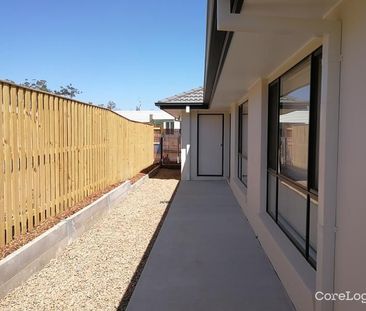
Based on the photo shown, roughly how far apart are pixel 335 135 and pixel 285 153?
2202 millimetres

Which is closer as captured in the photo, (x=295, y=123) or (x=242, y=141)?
(x=295, y=123)

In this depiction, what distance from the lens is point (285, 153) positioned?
16.0 feet

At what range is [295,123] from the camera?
171 inches

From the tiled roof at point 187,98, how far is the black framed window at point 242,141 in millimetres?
2791

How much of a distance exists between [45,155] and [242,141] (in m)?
5.61

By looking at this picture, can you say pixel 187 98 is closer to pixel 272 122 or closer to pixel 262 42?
pixel 272 122

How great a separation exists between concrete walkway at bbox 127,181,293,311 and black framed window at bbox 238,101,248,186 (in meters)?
2.13

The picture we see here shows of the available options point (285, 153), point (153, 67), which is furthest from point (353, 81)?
point (153, 67)

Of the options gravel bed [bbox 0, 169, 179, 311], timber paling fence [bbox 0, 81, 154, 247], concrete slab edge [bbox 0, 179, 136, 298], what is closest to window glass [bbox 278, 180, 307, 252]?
gravel bed [bbox 0, 169, 179, 311]

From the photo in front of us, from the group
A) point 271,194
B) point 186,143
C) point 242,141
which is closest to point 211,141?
point 186,143

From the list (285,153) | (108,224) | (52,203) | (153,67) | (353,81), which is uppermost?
(153,67)

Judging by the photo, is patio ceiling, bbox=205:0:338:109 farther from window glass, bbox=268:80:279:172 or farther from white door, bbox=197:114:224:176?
white door, bbox=197:114:224:176

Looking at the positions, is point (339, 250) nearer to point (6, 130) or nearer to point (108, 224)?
point (6, 130)

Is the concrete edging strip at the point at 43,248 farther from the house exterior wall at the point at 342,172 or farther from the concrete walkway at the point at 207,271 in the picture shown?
the house exterior wall at the point at 342,172
